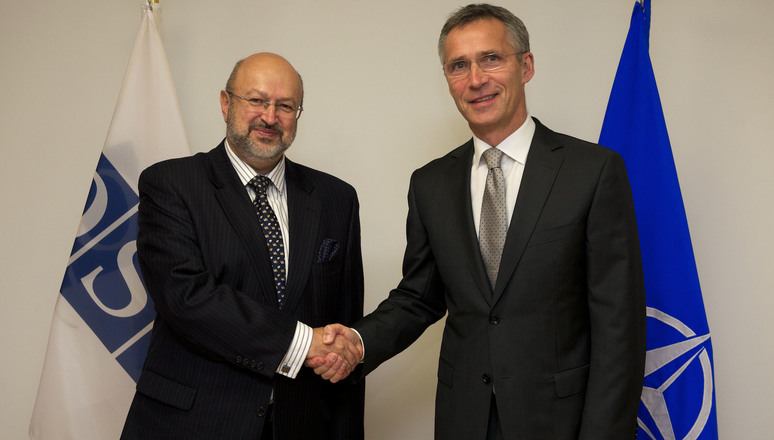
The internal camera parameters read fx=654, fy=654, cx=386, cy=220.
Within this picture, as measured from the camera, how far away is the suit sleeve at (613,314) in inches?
71.9

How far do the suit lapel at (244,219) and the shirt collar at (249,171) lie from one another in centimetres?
4

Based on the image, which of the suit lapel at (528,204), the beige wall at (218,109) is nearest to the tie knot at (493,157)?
the suit lapel at (528,204)

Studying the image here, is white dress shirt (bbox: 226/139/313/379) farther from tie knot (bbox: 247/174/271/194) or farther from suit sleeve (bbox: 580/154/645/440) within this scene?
suit sleeve (bbox: 580/154/645/440)

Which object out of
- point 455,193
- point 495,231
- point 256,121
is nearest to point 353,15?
point 256,121

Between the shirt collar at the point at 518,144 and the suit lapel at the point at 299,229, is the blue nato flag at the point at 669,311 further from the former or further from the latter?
the suit lapel at the point at 299,229

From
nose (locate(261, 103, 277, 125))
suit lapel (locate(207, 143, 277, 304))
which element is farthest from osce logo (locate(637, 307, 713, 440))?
nose (locate(261, 103, 277, 125))

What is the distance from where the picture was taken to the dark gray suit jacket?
73.2 inches

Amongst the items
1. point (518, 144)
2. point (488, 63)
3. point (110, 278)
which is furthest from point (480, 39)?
point (110, 278)

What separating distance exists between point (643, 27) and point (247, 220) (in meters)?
1.77

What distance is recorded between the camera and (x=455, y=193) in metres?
2.15

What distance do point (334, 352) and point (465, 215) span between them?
618 millimetres

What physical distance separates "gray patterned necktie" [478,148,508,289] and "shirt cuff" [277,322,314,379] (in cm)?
61

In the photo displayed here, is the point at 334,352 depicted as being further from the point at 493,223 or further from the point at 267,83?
the point at 267,83

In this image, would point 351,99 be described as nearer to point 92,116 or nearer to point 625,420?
point 92,116
